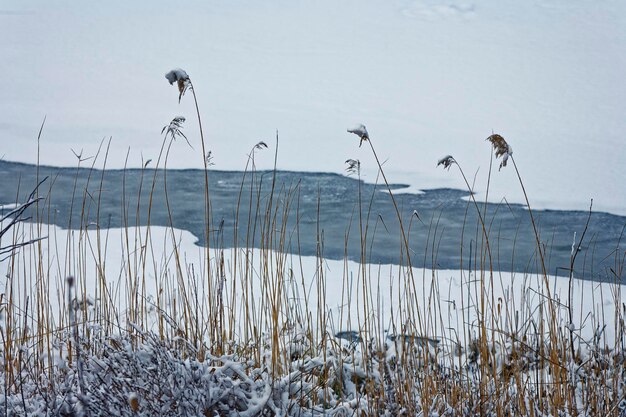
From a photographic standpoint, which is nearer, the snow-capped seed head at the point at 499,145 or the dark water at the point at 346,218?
the snow-capped seed head at the point at 499,145

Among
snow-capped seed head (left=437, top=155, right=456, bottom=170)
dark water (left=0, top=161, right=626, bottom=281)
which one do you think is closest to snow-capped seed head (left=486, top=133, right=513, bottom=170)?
snow-capped seed head (left=437, top=155, right=456, bottom=170)

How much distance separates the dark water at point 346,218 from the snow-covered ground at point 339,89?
488mm

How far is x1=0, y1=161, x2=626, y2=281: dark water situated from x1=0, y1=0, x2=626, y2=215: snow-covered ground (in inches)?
19.2

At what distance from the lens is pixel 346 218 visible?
16.5 ft

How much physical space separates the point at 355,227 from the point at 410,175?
1.58 m

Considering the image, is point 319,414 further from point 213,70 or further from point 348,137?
point 213,70

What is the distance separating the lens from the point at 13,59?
1362 cm

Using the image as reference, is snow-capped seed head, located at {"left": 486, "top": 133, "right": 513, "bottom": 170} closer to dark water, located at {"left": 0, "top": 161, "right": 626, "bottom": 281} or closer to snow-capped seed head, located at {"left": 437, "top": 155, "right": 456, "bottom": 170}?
snow-capped seed head, located at {"left": 437, "top": 155, "right": 456, "bottom": 170}

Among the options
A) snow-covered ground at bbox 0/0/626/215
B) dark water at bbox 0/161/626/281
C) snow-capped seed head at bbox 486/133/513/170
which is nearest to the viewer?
snow-capped seed head at bbox 486/133/513/170

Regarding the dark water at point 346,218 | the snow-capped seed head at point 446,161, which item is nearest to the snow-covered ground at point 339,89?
the dark water at point 346,218

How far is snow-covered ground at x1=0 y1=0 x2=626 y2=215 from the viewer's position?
7.31 metres

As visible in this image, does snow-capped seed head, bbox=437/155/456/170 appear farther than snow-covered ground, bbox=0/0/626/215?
No

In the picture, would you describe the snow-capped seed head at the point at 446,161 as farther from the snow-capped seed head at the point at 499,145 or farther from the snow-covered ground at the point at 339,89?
the snow-covered ground at the point at 339,89

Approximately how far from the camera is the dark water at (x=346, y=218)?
14.1 ft
